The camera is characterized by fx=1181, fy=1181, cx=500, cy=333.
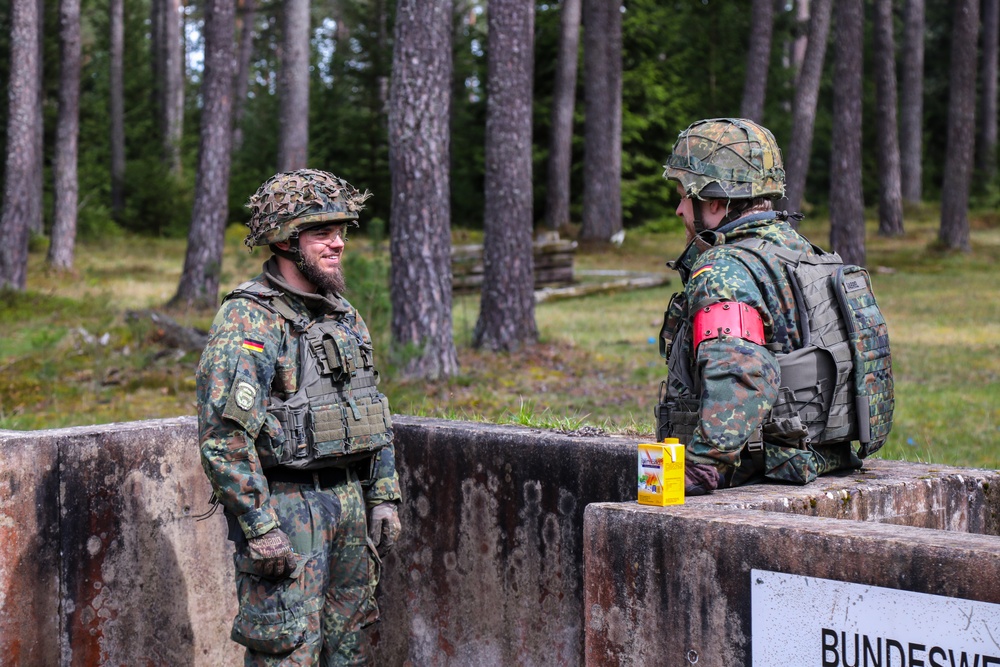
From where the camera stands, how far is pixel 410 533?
5598mm

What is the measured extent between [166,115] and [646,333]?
26565 millimetres

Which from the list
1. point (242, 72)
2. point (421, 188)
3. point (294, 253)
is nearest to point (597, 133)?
point (421, 188)

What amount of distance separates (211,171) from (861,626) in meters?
15.5

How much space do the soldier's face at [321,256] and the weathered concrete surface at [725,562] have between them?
150 centimetres

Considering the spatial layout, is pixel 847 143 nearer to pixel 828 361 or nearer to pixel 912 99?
pixel 912 99

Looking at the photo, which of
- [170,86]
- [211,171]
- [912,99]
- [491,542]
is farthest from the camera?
[170,86]

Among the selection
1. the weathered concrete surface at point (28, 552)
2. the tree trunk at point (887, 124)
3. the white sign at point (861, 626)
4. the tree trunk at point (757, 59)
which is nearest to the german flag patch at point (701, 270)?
the white sign at point (861, 626)

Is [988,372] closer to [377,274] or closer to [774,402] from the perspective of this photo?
[377,274]

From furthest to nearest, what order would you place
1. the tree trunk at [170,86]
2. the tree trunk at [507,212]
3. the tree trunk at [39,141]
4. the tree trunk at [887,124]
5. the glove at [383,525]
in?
1. the tree trunk at [170,86]
2. the tree trunk at [887,124]
3. the tree trunk at [39,141]
4. the tree trunk at [507,212]
5. the glove at [383,525]

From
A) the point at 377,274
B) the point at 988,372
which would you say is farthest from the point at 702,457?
the point at 988,372

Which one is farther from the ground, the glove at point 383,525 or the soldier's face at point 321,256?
the soldier's face at point 321,256

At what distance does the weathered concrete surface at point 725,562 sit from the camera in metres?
2.87

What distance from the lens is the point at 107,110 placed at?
38375 mm

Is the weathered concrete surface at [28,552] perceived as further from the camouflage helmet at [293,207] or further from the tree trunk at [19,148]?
the tree trunk at [19,148]
